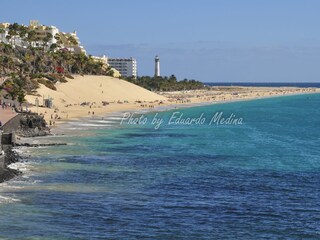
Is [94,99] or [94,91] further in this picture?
[94,91]

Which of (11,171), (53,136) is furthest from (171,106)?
(11,171)

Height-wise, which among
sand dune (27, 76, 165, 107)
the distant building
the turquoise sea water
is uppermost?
the distant building

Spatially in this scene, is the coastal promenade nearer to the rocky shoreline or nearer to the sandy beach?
the rocky shoreline

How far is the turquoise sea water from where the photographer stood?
27719 mm

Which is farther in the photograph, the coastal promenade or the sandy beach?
the sandy beach

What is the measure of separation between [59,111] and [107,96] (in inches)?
1447

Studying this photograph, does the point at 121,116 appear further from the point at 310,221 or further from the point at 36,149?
the point at 310,221

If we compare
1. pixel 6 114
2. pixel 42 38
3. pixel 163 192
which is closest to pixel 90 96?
pixel 42 38

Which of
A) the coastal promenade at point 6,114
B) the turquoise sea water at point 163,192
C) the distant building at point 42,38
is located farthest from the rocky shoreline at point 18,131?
the distant building at point 42,38

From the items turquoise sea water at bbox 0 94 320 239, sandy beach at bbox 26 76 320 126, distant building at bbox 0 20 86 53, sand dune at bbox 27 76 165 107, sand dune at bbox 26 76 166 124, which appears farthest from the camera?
distant building at bbox 0 20 86 53

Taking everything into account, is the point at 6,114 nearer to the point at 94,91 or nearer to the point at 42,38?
the point at 94,91

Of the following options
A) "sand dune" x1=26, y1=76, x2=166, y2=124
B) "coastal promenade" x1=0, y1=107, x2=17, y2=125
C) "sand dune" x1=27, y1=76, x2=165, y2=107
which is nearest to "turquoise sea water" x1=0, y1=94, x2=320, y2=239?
"coastal promenade" x1=0, y1=107, x2=17, y2=125

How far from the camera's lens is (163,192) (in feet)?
117

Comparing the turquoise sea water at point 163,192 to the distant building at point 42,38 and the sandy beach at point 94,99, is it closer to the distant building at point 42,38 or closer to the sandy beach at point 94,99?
the sandy beach at point 94,99
